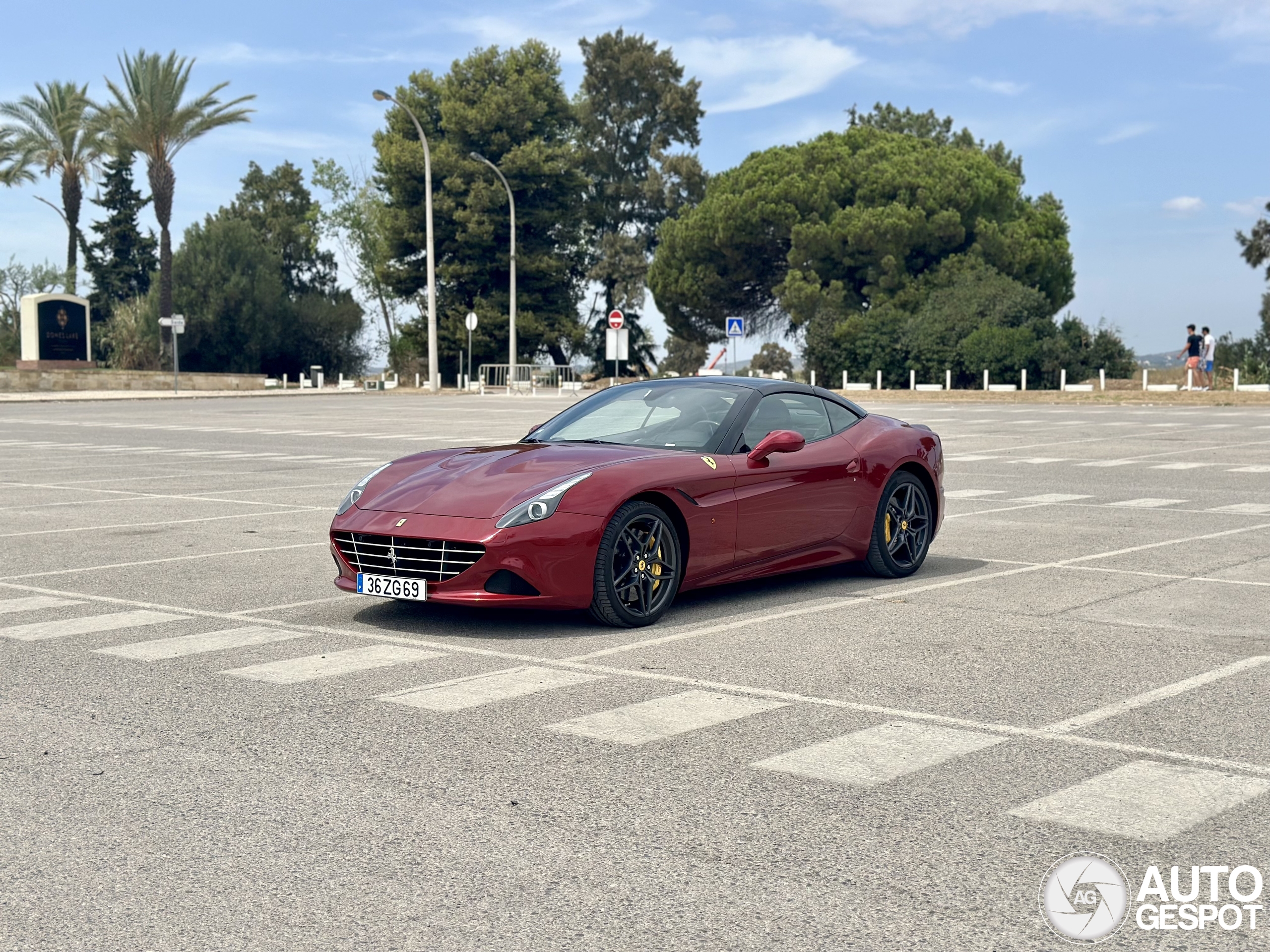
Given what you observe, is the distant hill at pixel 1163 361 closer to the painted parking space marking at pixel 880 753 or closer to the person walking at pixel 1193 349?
the person walking at pixel 1193 349

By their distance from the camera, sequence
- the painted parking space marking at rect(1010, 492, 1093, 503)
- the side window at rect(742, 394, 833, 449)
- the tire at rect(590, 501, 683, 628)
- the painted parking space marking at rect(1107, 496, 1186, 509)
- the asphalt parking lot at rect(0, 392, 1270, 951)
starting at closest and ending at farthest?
the asphalt parking lot at rect(0, 392, 1270, 951)
the tire at rect(590, 501, 683, 628)
the side window at rect(742, 394, 833, 449)
the painted parking space marking at rect(1107, 496, 1186, 509)
the painted parking space marking at rect(1010, 492, 1093, 503)

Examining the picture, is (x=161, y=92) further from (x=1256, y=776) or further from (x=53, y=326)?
(x=1256, y=776)

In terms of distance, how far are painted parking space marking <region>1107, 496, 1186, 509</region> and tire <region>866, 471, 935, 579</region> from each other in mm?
5079

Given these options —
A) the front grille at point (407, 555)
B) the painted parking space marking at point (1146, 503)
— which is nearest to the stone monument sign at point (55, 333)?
the painted parking space marking at point (1146, 503)

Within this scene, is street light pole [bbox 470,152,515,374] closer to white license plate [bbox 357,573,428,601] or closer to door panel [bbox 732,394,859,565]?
→ door panel [bbox 732,394,859,565]

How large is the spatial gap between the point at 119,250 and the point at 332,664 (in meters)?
89.9

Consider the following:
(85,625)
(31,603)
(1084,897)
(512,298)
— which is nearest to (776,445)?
(85,625)

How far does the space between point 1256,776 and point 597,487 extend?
12.2 feet

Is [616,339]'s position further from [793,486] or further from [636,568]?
[636,568]

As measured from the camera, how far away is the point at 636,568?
8.32m

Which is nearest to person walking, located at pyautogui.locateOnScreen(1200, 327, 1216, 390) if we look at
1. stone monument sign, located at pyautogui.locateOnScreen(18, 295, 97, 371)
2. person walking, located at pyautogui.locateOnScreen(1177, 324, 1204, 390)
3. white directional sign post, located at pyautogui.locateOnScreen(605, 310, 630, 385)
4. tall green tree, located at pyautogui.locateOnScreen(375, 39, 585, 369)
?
person walking, located at pyautogui.locateOnScreen(1177, 324, 1204, 390)

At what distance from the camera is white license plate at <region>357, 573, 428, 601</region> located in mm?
8109

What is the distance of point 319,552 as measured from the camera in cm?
1156

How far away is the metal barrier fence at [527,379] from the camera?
207ft
